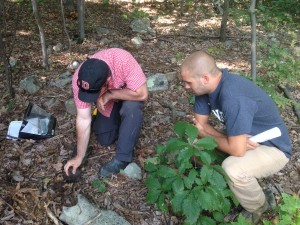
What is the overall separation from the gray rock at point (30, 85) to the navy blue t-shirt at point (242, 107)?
2532 mm

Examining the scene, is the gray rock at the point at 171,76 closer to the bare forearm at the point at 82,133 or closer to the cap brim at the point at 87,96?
the bare forearm at the point at 82,133

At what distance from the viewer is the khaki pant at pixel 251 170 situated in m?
2.72

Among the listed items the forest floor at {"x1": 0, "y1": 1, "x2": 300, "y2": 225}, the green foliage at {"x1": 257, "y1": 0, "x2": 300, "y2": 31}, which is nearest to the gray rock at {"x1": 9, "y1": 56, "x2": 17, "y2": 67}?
the forest floor at {"x1": 0, "y1": 1, "x2": 300, "y2": 225}

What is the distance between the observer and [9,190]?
3.06 m

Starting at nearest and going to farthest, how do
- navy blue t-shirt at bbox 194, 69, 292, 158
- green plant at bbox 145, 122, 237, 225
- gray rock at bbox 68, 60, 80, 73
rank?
1. green plant at bbox 145, 122, 237, 225
2. navy blue t-shirt at bbox 194, 69, 292, 158
3. gray rock at bbox 68, 60, 80, 73

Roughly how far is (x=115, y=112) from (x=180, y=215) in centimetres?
133

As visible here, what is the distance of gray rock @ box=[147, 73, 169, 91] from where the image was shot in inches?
195

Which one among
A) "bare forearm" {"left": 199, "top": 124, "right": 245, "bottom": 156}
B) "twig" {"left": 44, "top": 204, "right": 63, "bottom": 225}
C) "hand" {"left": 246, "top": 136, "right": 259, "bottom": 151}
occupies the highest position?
"bare forearm" {"left": 199, "top": 124, "right": 245, "bottom": 156}

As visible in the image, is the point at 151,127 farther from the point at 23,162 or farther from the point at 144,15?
the point at 144,15

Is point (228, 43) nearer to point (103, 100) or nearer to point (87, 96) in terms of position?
point (103, 100)

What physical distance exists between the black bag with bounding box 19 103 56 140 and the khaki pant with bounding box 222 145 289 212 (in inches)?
82.3

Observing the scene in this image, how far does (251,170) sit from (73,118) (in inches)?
91.7

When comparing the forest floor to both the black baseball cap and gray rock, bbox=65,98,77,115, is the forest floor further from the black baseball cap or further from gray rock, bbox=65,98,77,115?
the black baseball cap

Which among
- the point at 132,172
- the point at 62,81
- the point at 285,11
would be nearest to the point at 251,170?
the point at 132,172
